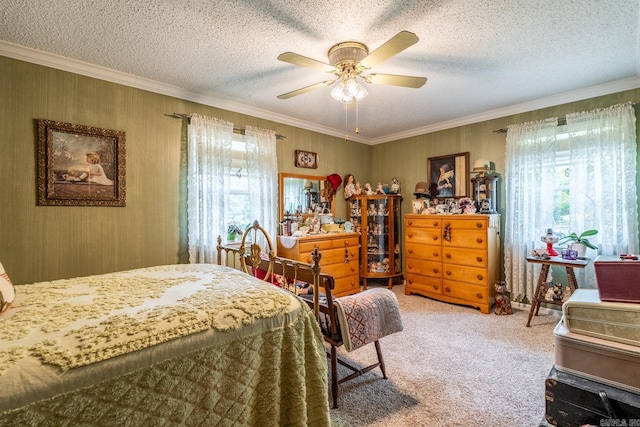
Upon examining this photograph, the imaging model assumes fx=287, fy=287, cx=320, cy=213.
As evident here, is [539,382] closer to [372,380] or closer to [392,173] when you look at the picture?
[372,380]

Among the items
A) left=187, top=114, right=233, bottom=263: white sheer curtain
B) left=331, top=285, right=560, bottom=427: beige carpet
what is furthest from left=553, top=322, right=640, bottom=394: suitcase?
left=187, top=114, right=233, bottom=263: white sheer curtain

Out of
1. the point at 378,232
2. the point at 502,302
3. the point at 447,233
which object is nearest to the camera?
the point at 502,302

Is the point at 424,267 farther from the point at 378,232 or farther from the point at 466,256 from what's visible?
the point at 378,232

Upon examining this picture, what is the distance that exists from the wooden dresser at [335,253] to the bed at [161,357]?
2058 mm

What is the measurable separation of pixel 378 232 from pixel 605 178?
2.77 metres

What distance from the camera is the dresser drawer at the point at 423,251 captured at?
4.01 m

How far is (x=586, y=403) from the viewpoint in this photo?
1.34m

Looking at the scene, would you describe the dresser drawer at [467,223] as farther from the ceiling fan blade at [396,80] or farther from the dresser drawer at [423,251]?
the ceiling fan blade at [396,80]

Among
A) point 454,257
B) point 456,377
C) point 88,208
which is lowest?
point 456,377

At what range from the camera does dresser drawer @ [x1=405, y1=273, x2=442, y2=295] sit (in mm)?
3992

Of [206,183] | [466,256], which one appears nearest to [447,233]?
[466,256]

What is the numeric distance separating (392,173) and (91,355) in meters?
4.81

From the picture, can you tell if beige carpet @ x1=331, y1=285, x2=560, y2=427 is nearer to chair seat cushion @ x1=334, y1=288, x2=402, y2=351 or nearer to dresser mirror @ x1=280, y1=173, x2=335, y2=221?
chair seat cushion @ x1=334, y1=288, x2=402, y2=351

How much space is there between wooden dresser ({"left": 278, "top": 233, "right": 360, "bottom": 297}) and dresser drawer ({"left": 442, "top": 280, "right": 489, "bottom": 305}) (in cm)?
125
